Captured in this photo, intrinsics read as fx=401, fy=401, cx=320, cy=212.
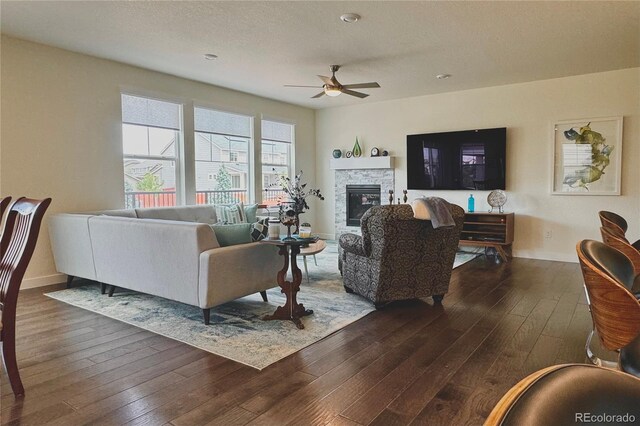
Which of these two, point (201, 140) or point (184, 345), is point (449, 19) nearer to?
point (184, 345)

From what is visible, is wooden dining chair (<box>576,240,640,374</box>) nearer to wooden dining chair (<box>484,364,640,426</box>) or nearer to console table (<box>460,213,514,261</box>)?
wooden dining chair (<box>484,364,640,426</box>)

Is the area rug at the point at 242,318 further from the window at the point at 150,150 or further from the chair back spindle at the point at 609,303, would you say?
the chair back spindle at the point at 609,303

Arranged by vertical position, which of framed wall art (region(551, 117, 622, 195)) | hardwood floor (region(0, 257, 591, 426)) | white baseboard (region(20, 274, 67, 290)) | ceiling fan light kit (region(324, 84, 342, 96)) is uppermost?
ceiling fan light kit (region(324, 84, 342, 96))

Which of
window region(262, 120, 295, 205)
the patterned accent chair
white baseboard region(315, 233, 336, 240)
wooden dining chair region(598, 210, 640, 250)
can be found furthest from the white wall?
wooden dining chair region(598, 210, 640, 250)

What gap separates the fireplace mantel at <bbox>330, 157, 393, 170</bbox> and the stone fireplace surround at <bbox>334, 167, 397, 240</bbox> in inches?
2.7

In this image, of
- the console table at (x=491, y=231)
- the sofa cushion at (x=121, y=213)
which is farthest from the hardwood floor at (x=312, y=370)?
the console table at (x=491, y=231)

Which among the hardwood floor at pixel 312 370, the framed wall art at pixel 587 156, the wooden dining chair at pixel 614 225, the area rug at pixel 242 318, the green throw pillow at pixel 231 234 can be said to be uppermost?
the framed wall art at pixel 587 156

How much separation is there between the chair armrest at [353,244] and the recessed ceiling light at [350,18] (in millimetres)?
2078

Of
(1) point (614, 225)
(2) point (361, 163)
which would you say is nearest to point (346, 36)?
(1) point (614, 225)

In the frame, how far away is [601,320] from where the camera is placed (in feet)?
4.52

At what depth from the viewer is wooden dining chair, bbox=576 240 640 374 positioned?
4.14 feet

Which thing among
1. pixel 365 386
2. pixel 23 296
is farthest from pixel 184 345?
pixel 23 296

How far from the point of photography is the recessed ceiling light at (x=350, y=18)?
3.74m

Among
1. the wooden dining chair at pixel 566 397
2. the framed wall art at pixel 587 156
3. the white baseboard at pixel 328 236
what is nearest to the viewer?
the wooden dining chair at pixel 566 397
